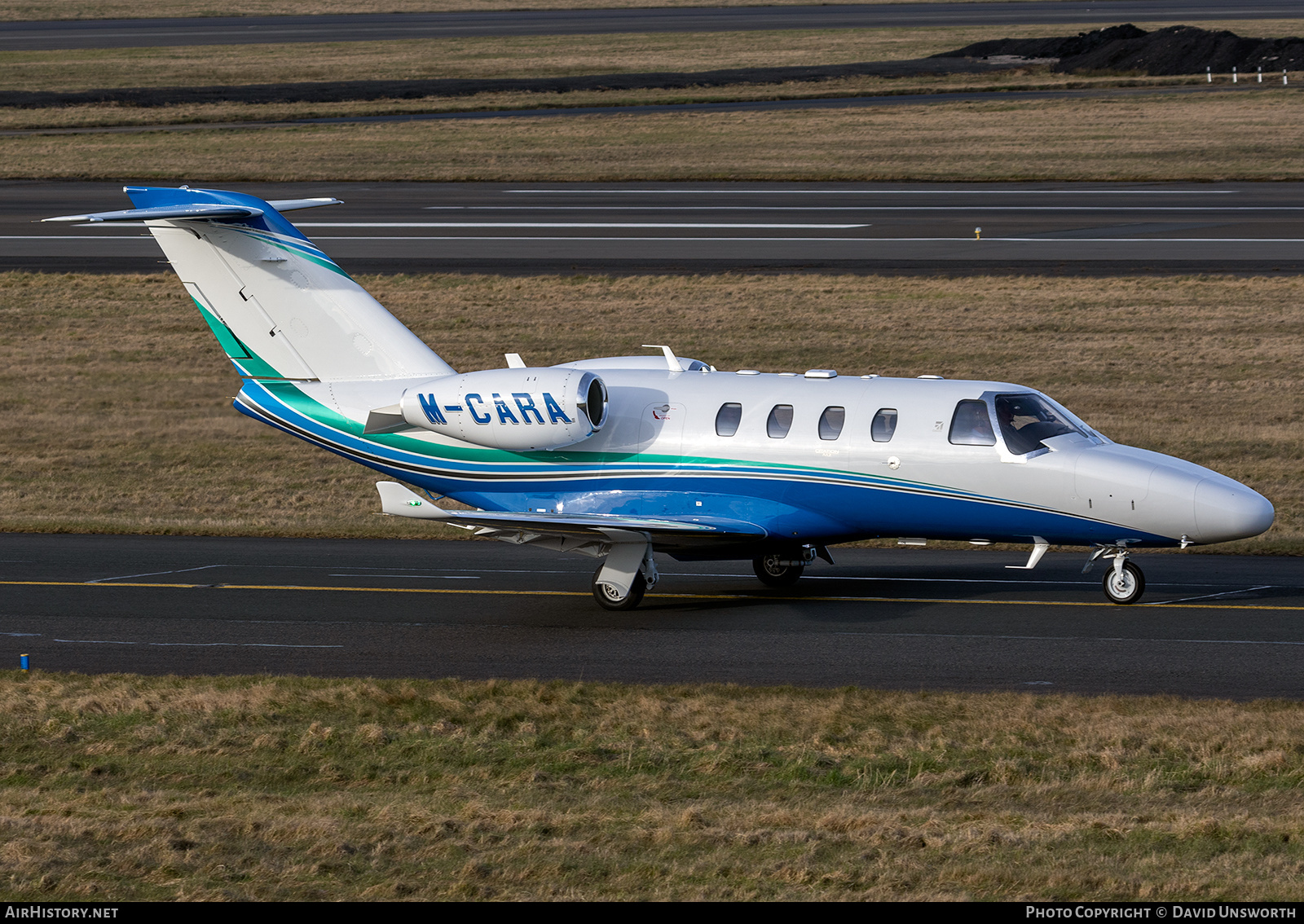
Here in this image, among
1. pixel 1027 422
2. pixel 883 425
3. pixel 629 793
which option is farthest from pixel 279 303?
pixel 629 793

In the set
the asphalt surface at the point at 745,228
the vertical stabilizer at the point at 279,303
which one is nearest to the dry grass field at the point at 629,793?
the vertical stabilizer at the point at 279,303

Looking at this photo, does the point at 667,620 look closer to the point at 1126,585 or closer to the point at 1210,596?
the point at 1126,585

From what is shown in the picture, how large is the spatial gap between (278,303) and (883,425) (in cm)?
894

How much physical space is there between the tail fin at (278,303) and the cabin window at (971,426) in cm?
746

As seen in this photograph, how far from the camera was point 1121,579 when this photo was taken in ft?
69.9

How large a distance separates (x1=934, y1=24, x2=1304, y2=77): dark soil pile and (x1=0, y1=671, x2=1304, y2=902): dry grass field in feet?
260

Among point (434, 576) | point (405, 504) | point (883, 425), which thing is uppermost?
point (883, 425)

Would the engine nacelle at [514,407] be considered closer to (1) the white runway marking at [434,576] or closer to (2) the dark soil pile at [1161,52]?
(1) the white runway marking at [434,576]

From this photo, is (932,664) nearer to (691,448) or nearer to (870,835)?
(691,448)

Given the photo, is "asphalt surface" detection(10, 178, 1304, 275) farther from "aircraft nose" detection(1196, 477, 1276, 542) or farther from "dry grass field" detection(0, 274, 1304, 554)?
"aircraft nose" detection(1196, 477, 1276, 542)

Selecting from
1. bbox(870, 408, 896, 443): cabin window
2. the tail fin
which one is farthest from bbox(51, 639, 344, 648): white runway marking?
bbox(870, 408, 896, 443): cabin window

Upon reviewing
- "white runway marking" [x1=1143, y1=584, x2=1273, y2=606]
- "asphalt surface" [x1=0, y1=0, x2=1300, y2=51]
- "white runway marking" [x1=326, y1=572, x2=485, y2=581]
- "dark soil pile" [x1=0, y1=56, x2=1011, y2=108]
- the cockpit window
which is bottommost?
"white runway marking" [x1=1143, y1=584, x2=1273, y2=606]

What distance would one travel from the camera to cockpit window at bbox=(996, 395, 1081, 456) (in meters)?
20.9

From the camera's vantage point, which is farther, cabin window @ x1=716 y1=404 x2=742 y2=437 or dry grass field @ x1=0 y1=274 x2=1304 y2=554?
dry grass field @ x1=0 y1=274 x2=1304 y2=554
